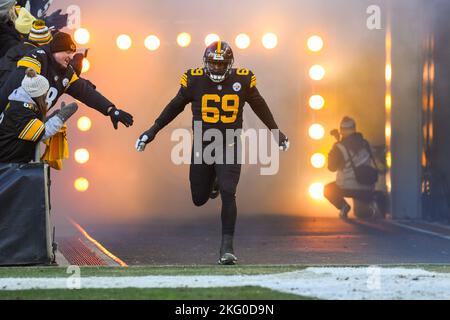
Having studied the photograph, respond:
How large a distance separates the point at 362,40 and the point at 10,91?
7802mm

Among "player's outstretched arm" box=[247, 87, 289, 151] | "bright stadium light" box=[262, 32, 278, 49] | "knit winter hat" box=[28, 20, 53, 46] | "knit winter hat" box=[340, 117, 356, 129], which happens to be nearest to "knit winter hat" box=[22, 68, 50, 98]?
"knit winter hat" box=[28, 20, 53, 46]

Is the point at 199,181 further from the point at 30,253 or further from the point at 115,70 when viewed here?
the point at 115,70

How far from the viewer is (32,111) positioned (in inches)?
406

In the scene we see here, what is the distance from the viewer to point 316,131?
685 inches

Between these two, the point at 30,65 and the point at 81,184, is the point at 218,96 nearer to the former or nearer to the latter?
the point at 30,65

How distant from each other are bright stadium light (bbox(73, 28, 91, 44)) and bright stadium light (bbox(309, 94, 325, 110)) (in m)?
3.03

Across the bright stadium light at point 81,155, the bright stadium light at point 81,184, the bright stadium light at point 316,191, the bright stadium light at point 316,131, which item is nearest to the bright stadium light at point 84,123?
the bright stadium light at point 81,155

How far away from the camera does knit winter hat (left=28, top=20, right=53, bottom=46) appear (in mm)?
10742

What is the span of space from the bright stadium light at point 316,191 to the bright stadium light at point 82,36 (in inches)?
141

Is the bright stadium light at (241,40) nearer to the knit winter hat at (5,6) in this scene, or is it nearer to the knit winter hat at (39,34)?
the knit winter hat at (5,6)

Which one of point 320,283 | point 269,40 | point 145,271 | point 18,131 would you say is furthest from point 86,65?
point 320,283

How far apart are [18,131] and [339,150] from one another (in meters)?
7.62

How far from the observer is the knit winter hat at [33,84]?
401 inches

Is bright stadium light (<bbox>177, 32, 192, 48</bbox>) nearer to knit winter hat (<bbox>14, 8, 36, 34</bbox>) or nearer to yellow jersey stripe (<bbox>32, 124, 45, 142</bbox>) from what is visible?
knit winter hat (<bbox>14, 8, 36, 34</bbox>)
